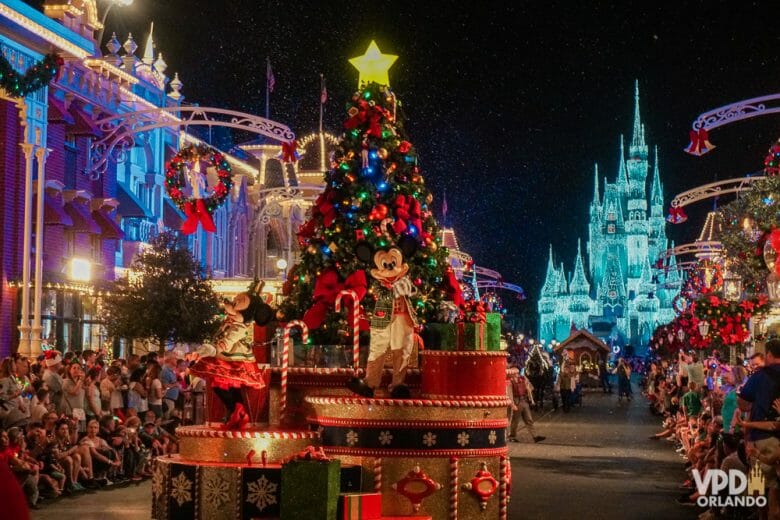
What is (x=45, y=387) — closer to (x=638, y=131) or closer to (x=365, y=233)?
(x=365, y=233)

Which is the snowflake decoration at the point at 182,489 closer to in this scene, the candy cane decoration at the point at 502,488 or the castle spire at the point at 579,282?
the candy cane decoration at the point at 502,488

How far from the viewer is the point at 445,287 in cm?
1484

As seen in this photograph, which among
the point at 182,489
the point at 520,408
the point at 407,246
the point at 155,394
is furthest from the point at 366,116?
the point at 520,408

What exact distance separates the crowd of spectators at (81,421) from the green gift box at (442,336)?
219 inches

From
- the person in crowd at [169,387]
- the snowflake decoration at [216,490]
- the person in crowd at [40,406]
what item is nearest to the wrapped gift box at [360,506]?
the snowflake decoration at [216,490]

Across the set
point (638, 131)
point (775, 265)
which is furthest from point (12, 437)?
point (638, 131)

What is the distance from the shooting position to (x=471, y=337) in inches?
428

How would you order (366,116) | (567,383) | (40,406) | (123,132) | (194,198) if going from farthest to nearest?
1. (567,383)
2. (123,132)
3. (194,198)
4. (40,406)
5. (366,116)

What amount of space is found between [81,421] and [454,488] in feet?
30.2

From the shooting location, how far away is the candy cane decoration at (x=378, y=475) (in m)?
10.1

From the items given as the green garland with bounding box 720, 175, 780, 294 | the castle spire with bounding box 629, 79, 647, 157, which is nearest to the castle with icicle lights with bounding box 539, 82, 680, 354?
the castle spire with bounding box 629, 79, 647, 157

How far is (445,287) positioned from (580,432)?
50.3 feet

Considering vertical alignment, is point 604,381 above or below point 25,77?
below

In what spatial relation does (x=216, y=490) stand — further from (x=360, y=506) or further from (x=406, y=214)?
(x=406, y=214)
